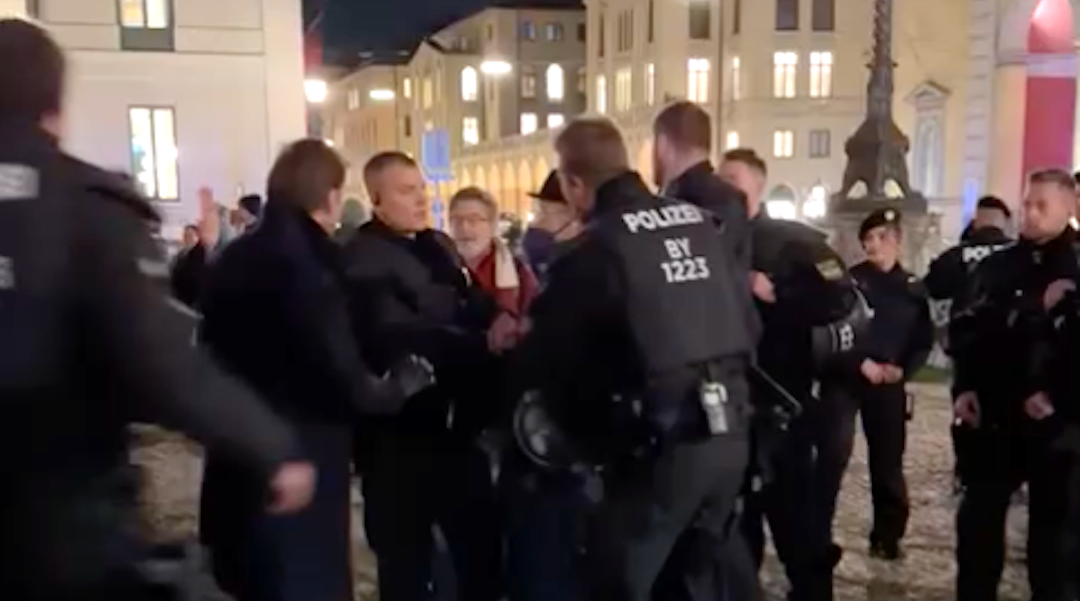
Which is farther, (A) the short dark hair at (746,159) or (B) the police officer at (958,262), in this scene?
(B) the police officer at (958,262)

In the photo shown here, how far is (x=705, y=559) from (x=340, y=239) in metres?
1.82

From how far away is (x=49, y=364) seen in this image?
260 cm

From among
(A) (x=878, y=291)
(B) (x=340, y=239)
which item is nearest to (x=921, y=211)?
(A) (x=878, y=291)

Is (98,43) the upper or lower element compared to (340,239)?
upper

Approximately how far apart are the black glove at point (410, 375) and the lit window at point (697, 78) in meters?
64.5

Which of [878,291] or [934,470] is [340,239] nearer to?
[878,291]

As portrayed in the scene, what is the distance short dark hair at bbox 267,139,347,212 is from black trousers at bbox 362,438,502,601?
1135 millimetres

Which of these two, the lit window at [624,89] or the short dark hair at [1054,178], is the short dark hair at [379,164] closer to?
the short dark hair at [1054,178]

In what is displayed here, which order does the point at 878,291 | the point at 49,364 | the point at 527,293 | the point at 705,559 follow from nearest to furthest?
the point at 49,364 < the point at 705,559 < the point at 527,293 < the point at 878,291

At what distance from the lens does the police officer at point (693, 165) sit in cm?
470

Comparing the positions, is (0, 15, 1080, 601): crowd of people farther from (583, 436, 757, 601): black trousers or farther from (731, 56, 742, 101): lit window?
(731, 56, 742, 101): lit window

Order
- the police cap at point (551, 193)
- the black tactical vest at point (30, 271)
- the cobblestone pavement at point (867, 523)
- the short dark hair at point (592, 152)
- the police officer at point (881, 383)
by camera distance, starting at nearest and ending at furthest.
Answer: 1. the black tactical vest at point (30, 271)
2. the short dark hair at point (592, 152)
3. the police cap at point (551, 193)
4. the police officer at point (881, 383)
5. the cobblestone pavement at point (867, 523)

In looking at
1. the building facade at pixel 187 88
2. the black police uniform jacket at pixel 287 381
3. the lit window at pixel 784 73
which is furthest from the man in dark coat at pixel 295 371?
the lit window at pixel 784 73

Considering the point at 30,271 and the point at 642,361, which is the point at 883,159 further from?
the point at 30,271
